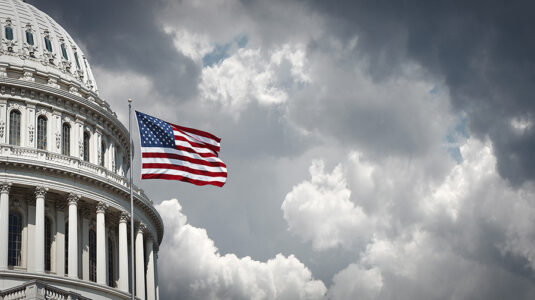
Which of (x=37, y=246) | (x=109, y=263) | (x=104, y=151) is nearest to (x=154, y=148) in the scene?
(x=37, y=246)

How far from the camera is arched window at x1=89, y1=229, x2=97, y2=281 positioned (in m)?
60.1

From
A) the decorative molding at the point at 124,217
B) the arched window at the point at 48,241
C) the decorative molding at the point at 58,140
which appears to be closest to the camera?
the arched window at the point at 48,241

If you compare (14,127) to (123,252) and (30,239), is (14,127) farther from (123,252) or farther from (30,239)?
(123,252)

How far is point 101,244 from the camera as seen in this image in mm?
59750

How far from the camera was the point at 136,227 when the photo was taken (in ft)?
212

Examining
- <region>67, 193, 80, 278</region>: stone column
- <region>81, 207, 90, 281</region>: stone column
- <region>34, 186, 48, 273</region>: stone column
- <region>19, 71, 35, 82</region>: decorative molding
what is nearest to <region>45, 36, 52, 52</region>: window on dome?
<region>19, 71, 35, 82</region>: decorative molding

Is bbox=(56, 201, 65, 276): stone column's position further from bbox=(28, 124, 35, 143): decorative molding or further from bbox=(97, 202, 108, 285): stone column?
bbox=(28, 124, 35, 143): decorative molding

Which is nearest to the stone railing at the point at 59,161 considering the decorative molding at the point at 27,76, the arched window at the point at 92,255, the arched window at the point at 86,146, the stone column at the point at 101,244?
the stone column at the point at 101,244

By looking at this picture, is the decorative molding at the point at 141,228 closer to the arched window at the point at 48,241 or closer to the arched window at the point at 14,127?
the arched window at the point at 48,241

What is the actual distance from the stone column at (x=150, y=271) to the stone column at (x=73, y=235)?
32.1 ft

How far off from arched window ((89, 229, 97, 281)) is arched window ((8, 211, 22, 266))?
594 centimetres

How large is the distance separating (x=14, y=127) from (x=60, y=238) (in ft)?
33.3

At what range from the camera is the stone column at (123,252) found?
198ft

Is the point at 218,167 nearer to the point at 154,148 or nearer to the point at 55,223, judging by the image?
the point at 154,148
